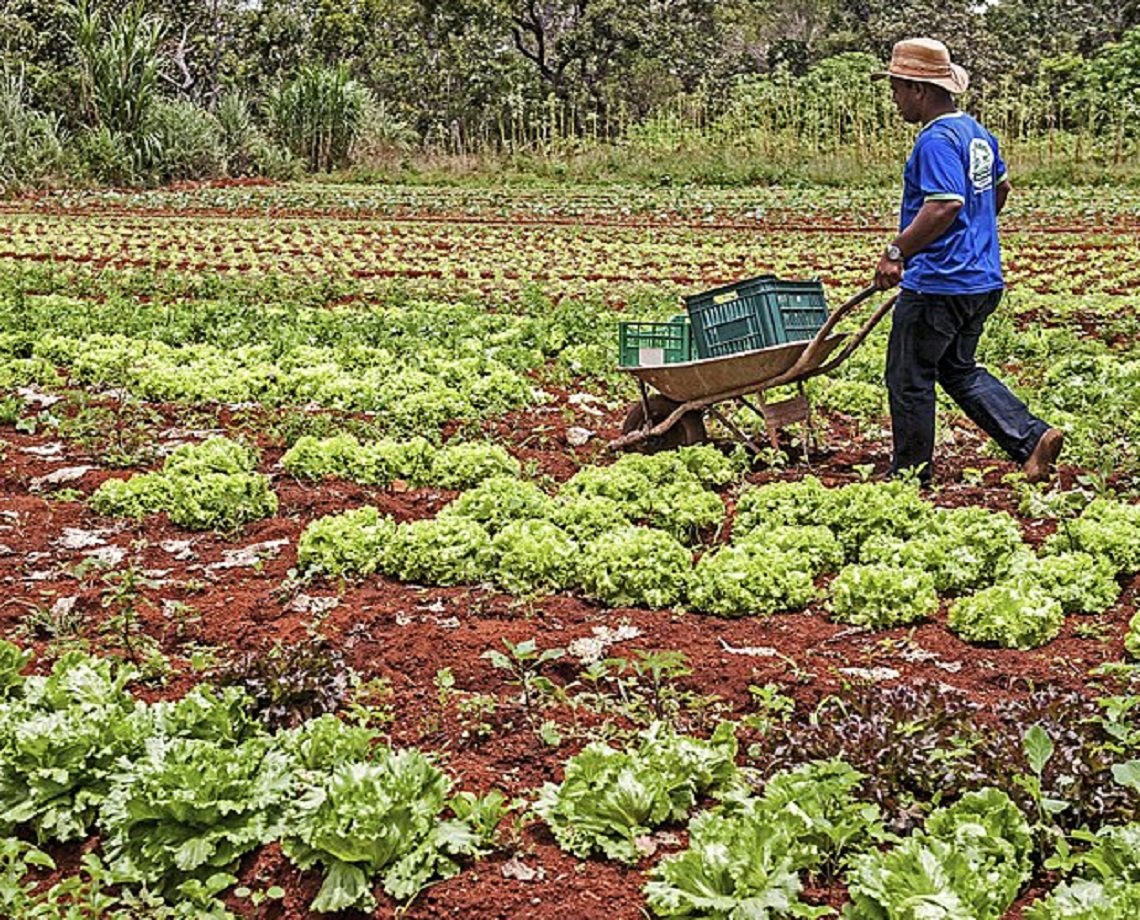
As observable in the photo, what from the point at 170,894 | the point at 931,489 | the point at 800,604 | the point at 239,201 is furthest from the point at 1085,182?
the point at 170,894

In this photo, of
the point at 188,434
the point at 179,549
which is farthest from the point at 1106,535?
the point at 188,434

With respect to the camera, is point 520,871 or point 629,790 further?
point 629,790

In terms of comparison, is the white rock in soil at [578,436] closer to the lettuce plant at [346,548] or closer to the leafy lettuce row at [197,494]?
the leafy lettuce row at [197,494]

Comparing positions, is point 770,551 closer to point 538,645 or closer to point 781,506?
point 781,506

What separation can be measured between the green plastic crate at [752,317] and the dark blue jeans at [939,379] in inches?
27.5

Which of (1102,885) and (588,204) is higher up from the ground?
(588,204)

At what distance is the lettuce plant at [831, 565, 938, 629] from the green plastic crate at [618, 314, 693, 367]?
2517mm

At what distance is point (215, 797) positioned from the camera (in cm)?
388

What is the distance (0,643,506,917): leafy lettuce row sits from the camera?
146 inches

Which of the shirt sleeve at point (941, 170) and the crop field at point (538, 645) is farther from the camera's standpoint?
the shirt sleeve at point (941, 170)

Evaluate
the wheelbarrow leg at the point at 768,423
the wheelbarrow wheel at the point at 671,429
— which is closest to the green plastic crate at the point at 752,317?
the wheelbarrow leg at the point at 768,423

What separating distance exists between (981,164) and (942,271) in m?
0.53

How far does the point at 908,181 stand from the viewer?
6535 mm

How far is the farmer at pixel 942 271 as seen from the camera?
20.7 ft
